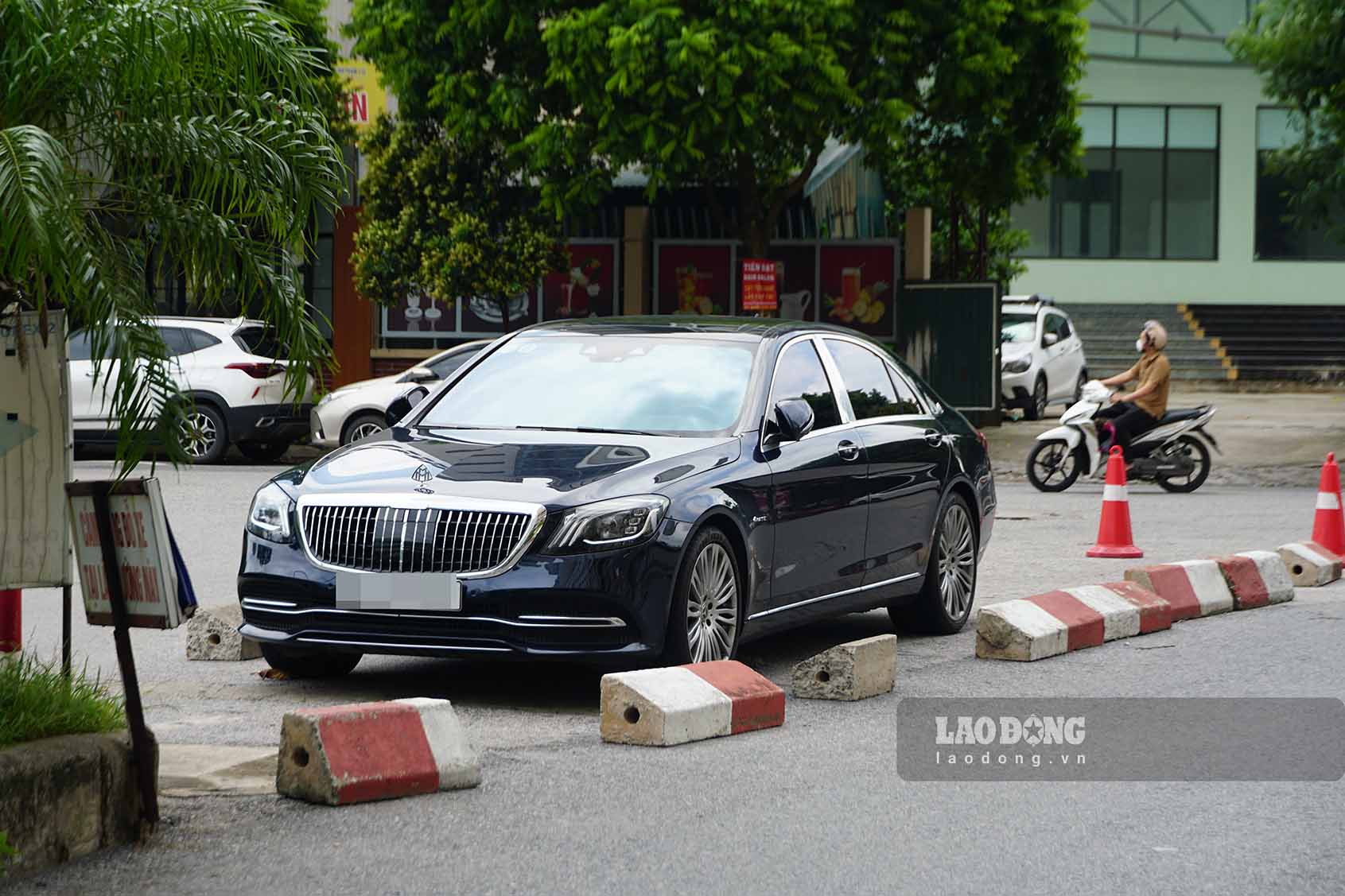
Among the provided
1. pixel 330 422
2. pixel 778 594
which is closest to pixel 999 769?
pixel 778 594

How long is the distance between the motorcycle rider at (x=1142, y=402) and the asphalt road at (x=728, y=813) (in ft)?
33.3

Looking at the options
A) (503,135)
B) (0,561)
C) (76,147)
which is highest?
(503,135)

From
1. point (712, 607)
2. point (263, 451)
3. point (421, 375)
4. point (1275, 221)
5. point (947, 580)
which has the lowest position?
point (263, 451)

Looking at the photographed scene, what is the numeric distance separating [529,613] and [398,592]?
520 mm

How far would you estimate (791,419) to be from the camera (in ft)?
29.0

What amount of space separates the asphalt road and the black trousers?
10168 millimetres

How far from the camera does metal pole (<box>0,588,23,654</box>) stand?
24.3ft

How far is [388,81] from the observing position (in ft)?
81.7

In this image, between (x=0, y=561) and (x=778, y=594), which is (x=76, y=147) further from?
(x=778, y=594)

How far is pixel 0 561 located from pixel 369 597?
1457 mm

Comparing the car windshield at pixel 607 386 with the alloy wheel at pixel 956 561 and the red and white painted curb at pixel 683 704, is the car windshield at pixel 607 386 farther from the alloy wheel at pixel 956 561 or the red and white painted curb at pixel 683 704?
the alloy wheel at pixel 956 561

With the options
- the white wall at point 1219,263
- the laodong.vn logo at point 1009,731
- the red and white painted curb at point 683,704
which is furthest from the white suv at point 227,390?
the white wall at point 1219,263

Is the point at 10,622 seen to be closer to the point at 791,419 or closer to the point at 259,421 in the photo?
the point at 791,419

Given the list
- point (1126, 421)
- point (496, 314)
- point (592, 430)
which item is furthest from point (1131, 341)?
point (592, 430)
